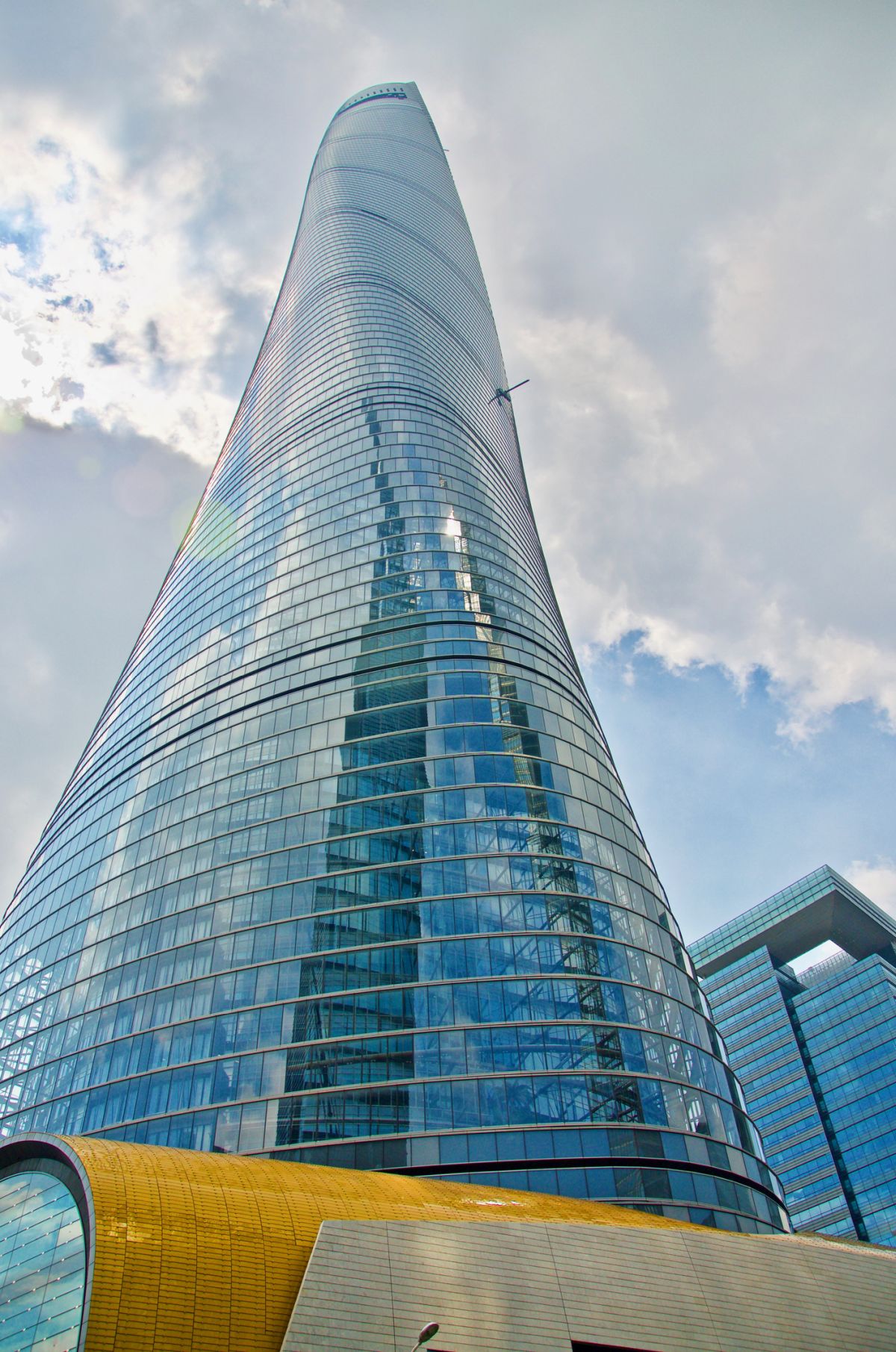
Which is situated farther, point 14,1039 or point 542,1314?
point 14,1039

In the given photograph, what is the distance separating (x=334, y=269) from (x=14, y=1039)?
106 m

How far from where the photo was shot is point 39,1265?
26328 millimetres

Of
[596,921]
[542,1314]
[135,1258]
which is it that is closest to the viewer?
[135,1258]

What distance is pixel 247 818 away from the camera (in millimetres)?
60875

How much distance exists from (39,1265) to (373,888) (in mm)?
27916

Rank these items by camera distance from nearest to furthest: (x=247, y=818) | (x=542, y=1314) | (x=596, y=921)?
(x=542, y=1314) → (x=596, y=921) → (x=247, y=818)

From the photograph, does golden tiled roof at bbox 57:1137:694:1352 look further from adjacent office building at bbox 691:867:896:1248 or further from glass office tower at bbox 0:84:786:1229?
adjacent office building at bbox 691:867:896:1248

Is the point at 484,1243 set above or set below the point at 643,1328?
above

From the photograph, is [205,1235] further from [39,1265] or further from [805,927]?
[805,927]

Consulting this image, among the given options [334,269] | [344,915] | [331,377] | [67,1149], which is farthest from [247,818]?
[334,269]

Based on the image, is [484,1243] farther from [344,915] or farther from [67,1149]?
[344,915]

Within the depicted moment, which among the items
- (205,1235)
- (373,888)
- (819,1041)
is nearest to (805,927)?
(819,1041)

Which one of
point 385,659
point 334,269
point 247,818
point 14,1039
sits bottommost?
point 14,1039

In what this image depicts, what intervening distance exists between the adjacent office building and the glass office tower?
86527 millimetres
